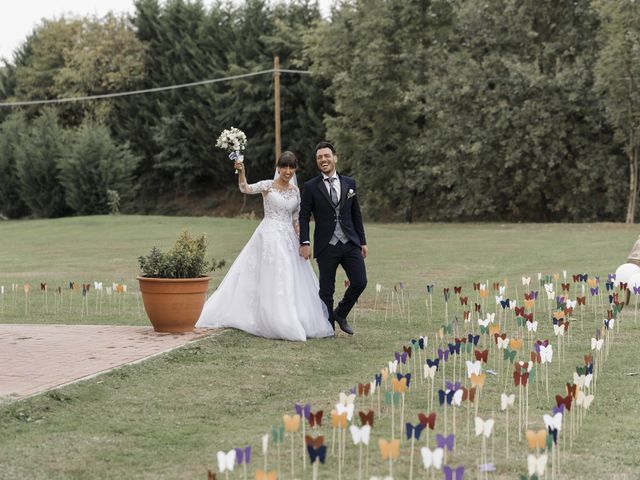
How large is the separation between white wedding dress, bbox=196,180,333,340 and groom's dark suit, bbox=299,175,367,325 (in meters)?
0.29

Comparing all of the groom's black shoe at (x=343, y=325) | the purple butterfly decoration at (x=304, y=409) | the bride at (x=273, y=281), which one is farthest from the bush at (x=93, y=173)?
the purple butterfly decoration at (x=304, y=409)

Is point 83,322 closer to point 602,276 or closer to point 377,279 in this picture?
point 377,279

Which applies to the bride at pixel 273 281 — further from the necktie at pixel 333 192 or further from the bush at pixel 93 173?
the bush at pixel 93 173

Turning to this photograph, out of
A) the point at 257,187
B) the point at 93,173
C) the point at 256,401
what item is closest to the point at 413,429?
the point at 256,401

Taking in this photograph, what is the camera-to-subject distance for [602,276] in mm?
16172

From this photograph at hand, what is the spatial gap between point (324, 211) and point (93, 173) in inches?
1458

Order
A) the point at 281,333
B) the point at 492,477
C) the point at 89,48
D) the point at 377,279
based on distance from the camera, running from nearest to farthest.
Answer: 1. the point at 492,477
2. the point at 281,333
3. the point at 377,279
4. the point at 89,48

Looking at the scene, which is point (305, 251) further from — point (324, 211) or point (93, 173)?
point (93, 173)

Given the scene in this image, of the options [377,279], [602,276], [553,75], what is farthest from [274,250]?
[553,75]

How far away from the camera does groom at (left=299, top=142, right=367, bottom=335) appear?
10.2 meters

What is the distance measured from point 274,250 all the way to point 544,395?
4135 millimetres

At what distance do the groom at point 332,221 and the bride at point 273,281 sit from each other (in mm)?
279

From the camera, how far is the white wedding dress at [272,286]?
33.9 feet

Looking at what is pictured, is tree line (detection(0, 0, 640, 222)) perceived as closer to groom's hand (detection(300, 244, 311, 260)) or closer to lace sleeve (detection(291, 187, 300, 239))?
lace sleeve (detection(291, 187, 300, 239))
